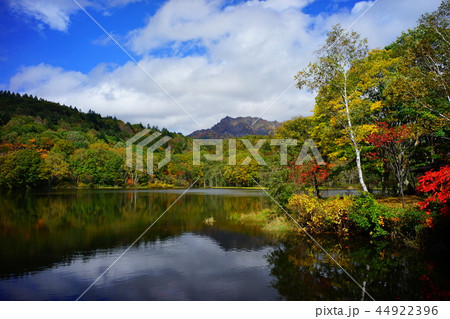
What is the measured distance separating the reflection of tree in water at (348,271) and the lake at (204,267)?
0.09 ft

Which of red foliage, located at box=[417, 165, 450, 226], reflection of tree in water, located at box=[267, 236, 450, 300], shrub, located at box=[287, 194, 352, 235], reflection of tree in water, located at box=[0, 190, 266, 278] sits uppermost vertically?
red foliage, located at box=[417, 165, 450, 226]

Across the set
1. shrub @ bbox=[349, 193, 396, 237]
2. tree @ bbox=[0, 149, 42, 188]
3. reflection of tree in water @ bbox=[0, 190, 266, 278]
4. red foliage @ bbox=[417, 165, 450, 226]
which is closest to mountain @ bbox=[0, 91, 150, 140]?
tree @ bbox=[0, 149, 42, 188]

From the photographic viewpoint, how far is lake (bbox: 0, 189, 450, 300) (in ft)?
27.6

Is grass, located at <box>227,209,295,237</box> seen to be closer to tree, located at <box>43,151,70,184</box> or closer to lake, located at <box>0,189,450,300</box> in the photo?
lake, located at <box>0,189,450,300</box>

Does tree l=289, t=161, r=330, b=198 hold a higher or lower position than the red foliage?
higher

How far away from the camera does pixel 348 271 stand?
10.2 metres

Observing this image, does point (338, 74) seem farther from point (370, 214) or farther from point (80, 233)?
point (80, 233)

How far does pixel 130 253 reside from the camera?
41.6 feet

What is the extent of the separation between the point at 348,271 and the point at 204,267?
500cm

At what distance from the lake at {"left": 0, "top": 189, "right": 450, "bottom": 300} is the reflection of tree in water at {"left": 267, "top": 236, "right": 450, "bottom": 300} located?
3 centimetres

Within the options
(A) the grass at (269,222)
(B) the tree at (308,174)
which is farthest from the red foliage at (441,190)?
(B) the tree at (308,174)

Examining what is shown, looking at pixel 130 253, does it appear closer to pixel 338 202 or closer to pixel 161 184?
pixel 338 202
